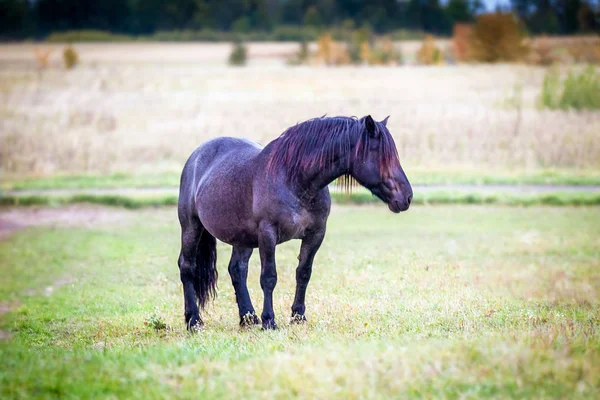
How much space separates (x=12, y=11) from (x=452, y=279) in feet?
302

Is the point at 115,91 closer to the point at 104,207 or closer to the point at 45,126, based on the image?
the point at 45,126

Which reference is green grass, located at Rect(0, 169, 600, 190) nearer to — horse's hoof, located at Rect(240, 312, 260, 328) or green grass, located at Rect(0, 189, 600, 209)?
green grass, located at Rect(0, 189, 600, 209)

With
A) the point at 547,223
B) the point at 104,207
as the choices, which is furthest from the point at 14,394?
the point at 104,207

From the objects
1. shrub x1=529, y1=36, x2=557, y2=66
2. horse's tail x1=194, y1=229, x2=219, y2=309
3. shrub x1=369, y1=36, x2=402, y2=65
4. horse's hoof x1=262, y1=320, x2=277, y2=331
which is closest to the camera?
horse's hoof x1=262, y1=320, x2=277, y2=331

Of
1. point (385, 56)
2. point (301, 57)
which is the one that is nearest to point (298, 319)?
point (385, 56)

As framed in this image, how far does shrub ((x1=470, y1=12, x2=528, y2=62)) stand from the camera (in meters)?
78.4

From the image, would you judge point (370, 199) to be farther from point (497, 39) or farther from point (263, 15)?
point (263, 15)

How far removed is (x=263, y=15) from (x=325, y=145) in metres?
107

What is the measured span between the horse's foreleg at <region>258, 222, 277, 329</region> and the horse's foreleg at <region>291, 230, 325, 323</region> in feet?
1.10

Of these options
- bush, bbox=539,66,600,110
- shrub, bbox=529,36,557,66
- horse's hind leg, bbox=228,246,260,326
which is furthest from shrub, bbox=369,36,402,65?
horse's hind leg, bbox=228,246,260,326

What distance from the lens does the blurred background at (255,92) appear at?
31531mm

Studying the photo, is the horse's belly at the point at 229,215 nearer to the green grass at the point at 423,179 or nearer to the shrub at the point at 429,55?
the green grass at the point at 423,179

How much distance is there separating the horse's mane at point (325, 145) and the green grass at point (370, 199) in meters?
14.5

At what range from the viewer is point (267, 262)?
9.09m
